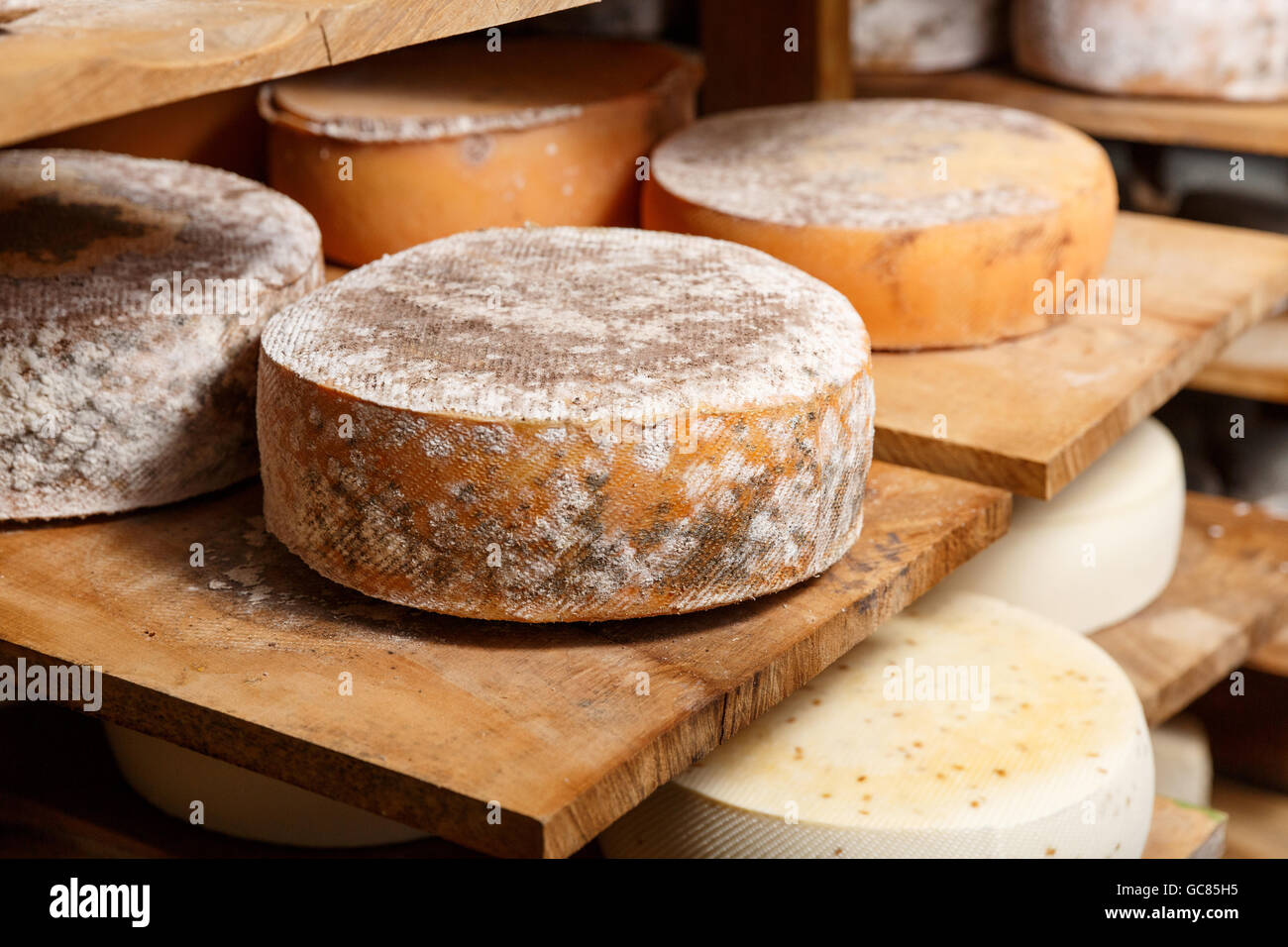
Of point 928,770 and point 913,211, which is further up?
point 913,211

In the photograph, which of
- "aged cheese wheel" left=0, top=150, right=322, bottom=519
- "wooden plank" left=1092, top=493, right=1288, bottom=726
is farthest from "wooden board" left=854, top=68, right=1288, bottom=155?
"aged cheese wheel" left=0, top=150, right=322, bottom=519

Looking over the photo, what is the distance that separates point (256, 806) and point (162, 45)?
2.15 ft

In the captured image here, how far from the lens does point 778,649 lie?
1.03 meters

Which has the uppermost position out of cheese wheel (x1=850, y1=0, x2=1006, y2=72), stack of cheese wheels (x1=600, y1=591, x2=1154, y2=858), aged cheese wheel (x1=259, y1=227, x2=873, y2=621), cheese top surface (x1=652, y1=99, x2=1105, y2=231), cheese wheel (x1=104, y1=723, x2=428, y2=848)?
cheese wheel (x1=850, y1=0, x2=1006, y2=72)

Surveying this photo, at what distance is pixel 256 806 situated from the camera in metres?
1.27

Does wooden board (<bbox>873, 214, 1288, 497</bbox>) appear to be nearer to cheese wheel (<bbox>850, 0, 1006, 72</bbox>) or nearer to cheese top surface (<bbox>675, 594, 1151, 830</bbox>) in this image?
cheese top surface (<bbox>675, 594, 1151, 830</bbox>)

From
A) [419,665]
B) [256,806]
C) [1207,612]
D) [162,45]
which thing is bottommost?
[1207,612]

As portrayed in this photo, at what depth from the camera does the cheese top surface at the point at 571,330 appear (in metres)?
0.98

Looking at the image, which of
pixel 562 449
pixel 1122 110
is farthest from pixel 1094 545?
pixel 562 449

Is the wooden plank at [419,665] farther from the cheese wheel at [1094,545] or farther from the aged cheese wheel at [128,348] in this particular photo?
the cheese wheel at [1094,545]

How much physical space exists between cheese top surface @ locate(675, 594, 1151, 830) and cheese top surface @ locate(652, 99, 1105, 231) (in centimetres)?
39

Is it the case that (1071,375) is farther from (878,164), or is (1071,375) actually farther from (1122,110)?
(1122,110)

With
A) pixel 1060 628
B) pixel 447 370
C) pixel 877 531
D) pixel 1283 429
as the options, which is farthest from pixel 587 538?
pixel 1283 429

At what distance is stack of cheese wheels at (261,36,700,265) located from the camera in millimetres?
1552
